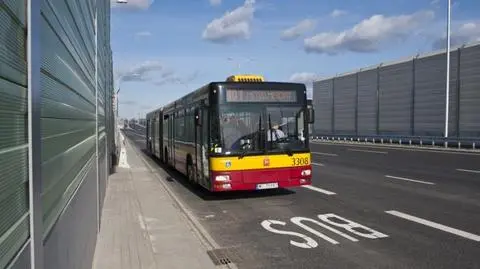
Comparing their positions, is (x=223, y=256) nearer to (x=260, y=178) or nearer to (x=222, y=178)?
(x=222, y=178)

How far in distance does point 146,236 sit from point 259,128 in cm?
480

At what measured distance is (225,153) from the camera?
11.3 metres

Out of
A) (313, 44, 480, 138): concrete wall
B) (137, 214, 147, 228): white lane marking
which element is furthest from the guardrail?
(137, 214, 147, 228): white lane marking

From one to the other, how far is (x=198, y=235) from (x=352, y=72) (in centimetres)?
4634

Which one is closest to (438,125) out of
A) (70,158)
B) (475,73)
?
(475,73)

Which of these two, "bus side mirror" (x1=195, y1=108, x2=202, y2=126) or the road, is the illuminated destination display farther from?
the road

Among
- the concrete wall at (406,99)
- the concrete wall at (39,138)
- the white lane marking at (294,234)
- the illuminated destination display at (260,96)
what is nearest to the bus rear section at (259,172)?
the illuminated destination display at (260,96)

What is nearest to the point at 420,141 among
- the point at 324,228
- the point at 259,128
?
the point at 259,128

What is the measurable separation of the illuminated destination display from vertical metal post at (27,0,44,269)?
9.63m

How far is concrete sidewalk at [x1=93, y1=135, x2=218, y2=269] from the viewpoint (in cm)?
616

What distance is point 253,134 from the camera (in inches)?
457

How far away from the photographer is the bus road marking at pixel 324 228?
7.40 metres

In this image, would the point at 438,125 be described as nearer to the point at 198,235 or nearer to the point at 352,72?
the point at 352,72

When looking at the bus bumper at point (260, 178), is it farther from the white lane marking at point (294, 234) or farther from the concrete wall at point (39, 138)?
the concrete wall at point (39, 138)
